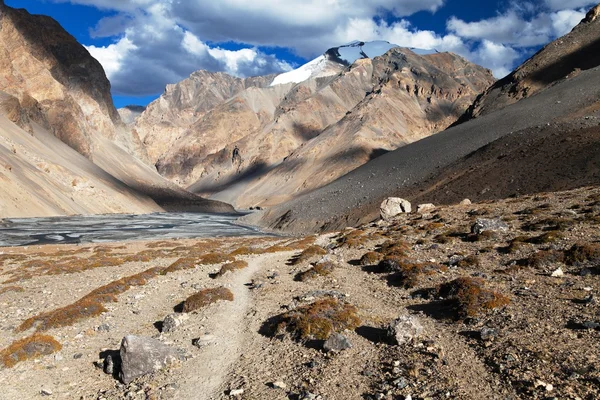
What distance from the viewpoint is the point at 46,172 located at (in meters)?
130

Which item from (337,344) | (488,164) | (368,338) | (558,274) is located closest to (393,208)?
(488,164)

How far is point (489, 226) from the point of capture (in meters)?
26.9

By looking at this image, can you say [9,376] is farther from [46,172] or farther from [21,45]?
[21,45]

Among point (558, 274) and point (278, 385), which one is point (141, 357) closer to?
point (278, 385)

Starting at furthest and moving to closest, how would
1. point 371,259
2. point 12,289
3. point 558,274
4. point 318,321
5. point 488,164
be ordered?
point 488,164, point 12,289, point 371,259, point 558,274, point 318,321

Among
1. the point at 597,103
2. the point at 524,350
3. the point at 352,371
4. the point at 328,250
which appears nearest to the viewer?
the point at 524,350

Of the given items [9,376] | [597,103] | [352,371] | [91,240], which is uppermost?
[597,103]

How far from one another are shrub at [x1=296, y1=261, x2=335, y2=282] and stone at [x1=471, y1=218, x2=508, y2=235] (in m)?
9.32

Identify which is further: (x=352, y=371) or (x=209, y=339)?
(x=209, y=339)

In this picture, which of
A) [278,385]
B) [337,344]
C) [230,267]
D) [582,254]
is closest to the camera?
[278,385]

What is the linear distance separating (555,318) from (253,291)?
45.9 feet

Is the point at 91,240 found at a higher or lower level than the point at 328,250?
lower

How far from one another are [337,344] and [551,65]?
468 feet

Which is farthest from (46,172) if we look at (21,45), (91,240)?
(21,45)
